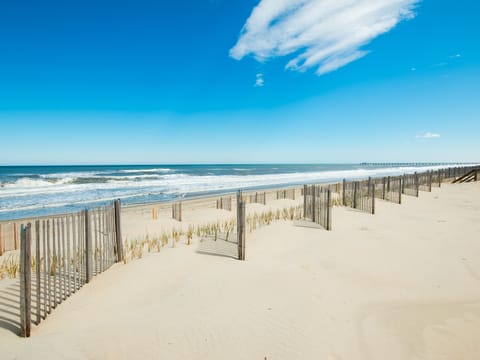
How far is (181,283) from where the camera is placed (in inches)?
187

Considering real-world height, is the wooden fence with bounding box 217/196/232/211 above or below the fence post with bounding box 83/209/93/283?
below

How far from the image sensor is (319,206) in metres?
9.02

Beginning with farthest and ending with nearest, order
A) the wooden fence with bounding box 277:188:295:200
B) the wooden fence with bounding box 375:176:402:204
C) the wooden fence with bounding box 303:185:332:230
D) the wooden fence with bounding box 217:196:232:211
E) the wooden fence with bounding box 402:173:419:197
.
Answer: the wooden fence with bounding box 277:188:295:200, the wooden fence with bounding box 402:173:419:197, the wooden fence with bounding box 217:196:232:211, the wooden fence with bounding box 375:176:402:204, the wooden fence with bounding box 303:185:332:230

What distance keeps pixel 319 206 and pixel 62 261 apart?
24.7ft

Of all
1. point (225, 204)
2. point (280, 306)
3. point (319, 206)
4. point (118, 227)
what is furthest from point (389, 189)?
point (118, 227)

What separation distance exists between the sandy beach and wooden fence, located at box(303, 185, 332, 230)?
52.0 inches

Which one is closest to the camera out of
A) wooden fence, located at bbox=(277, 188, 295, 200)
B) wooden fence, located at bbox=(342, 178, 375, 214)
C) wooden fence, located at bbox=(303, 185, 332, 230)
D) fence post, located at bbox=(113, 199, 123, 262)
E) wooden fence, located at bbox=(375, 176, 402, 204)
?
fence post, located at bbox=(113, 199, 123, 262)

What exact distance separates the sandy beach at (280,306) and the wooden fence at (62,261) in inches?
7.4

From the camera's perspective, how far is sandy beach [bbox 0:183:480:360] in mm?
3049

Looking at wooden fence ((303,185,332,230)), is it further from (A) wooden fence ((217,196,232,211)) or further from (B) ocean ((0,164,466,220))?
(B) ocean ((0,164,466,220))

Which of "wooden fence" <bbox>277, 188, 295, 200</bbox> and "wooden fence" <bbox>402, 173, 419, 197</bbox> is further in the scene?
"wooden fence" <bbox>277, 188, 295, 200</bbox>

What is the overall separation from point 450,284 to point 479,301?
58 cm

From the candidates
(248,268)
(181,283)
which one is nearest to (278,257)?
(248,268)

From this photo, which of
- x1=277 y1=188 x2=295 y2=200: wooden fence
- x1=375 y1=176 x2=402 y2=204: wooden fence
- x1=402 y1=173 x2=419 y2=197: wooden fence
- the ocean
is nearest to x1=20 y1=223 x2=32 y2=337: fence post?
the ocean
